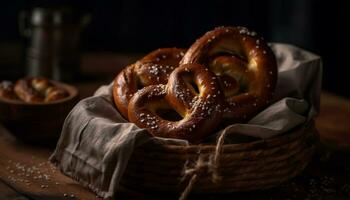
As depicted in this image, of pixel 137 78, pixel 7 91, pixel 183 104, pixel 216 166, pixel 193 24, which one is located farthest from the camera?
pixel 193 24

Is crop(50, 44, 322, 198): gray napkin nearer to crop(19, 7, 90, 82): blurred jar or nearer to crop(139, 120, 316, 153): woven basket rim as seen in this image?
crop(139, 120, 316, 153): woven basket rim

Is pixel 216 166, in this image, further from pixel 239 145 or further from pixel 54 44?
pixel 54 44

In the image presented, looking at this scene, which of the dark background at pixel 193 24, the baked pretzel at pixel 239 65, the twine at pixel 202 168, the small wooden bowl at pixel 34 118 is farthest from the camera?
the dark background at pixel 193 24

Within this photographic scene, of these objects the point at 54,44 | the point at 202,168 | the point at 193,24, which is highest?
the point at 202,168

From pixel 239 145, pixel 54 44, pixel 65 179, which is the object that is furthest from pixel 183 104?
pixel 54 44

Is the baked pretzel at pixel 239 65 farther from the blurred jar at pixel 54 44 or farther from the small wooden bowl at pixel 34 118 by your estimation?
the blurred jar at pixel 54 44

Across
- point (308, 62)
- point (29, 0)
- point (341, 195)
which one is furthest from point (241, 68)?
→ point (29, 0)

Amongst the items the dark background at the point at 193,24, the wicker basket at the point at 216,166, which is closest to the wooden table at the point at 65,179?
the wicker basket at the point at 216,166
